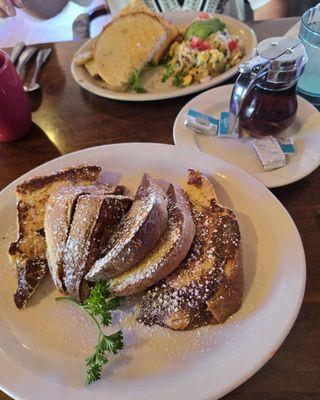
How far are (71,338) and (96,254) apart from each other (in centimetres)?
23

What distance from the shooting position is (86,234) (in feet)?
3.36

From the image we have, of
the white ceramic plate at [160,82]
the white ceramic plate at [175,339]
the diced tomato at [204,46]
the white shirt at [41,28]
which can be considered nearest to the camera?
the white ceramic plate at [175,339]

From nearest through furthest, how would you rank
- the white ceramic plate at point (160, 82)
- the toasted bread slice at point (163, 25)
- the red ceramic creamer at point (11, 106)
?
1. the red ceramic creamer at point (11, 106)
2. the white ceramic plate at point (160, 82)
3. the toasted bread slice at point (163, 25)

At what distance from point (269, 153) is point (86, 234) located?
73 cm

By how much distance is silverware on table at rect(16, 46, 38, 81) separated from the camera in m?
1.95

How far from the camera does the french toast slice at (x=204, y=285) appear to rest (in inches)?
37.6

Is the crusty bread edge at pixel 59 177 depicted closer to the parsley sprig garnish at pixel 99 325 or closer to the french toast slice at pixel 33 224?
the french toast slice at pixel 33 224

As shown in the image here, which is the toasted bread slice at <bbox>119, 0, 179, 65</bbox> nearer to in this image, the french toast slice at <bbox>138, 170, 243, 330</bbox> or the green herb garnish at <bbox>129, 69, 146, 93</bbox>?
the green herb garnish at <bbox>129, 69, 146, 93</bbox>

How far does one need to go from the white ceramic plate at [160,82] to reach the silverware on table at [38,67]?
188 mm

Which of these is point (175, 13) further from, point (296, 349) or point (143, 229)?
point (296, 349)

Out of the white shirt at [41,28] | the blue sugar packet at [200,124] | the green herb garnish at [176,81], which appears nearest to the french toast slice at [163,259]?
the blue sugar packet at [200,124]

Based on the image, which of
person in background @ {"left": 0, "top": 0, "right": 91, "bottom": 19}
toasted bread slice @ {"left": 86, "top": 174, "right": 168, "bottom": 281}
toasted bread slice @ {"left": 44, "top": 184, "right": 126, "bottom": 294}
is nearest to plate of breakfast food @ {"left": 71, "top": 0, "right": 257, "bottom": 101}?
toasted bread slice @ {"left": 44, "top": 184, "right": 126, "bottom": 294}

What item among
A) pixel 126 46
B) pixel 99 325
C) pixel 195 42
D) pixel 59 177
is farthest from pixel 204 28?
pixel 99 325

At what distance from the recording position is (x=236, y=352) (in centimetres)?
89
